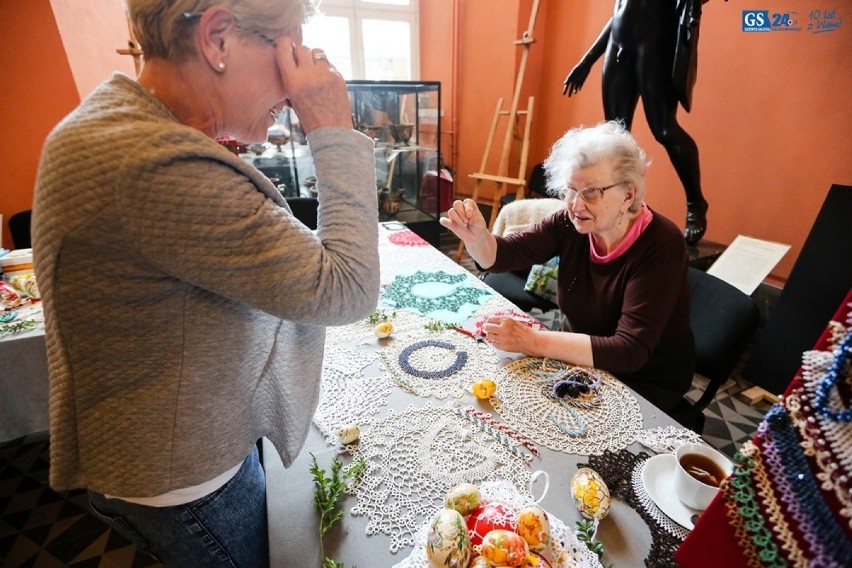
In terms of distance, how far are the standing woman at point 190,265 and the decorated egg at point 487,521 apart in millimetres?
327

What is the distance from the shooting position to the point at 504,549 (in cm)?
51

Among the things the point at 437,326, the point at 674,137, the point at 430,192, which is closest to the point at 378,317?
the point at 437,326

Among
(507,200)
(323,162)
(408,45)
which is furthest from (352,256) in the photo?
(408,45)

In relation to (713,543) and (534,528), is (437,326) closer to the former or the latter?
(534,528)

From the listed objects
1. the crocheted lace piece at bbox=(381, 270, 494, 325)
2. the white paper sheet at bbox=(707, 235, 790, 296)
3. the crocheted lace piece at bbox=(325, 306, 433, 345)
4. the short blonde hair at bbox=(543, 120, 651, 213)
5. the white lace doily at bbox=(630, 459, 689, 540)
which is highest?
the short blonde hair at bbox=(543, 120, 651, 213)

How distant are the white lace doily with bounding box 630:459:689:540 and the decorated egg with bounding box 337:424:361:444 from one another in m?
0.52

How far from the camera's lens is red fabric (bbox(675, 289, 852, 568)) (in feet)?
1.34

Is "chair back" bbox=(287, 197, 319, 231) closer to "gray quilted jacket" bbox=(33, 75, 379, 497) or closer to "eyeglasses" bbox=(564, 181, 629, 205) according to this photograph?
"eyeglasses" bbox=(564, 181, 629, 205)

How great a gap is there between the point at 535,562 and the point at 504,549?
44 millimetres

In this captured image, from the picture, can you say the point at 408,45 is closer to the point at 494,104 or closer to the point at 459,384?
the point at 494,104

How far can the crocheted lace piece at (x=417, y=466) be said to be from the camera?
0.66 meters

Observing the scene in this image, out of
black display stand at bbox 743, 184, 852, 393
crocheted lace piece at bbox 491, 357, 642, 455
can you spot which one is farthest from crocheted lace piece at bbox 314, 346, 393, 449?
black display stand at bbox 743, 184, 852, 393

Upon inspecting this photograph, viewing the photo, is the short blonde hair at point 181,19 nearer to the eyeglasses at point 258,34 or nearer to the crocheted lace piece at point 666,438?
the eyeglasses at point 258,34

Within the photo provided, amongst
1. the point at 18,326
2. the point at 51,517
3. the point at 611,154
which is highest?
the point at 611,154
